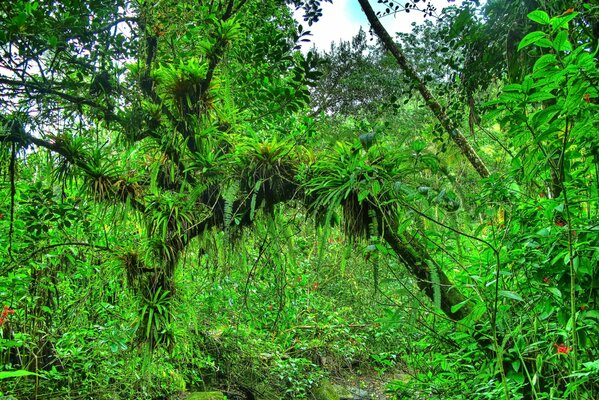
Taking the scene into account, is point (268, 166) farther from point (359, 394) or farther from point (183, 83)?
point (359, 394)

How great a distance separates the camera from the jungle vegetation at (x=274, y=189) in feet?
5.05

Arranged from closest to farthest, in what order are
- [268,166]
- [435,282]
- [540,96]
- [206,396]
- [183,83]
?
1. [540,96]
2. [435,282]
3. [268,166]
4. [183,83]
5. [206,396]

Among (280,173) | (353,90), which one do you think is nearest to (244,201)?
(280,173)

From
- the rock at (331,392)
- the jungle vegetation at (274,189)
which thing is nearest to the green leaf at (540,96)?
the jungle vegetation at (274,189)

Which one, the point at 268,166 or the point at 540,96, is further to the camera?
the point at 268,166

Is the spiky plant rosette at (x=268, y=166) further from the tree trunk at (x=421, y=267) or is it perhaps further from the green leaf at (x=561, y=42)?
the green leaf at (x=561, y=42)

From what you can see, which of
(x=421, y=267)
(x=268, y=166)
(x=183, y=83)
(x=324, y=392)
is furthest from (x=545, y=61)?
(x=324, y=392)

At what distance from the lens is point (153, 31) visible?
266 cm

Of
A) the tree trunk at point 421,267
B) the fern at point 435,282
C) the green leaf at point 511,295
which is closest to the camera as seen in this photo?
the green leaf at point 511,295

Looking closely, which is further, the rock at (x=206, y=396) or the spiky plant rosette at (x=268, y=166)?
the rock at (x=206, y=396)

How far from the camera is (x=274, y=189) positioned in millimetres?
2354

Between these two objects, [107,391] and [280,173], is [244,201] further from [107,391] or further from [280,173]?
[107,391]

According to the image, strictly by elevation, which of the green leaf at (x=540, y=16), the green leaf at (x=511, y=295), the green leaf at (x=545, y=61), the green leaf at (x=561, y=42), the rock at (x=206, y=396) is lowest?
the rock at (x=206, y=396)

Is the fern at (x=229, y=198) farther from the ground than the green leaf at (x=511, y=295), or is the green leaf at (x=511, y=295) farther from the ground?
the fern at (x=229, y=198)
